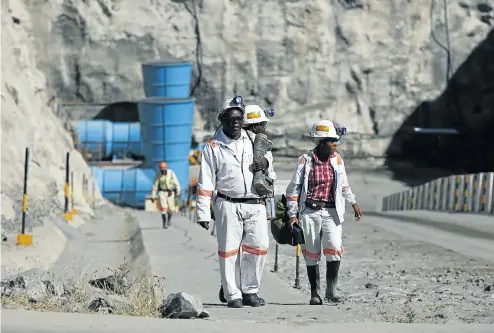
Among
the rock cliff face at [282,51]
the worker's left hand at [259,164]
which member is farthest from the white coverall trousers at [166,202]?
the rock cliff face at [282,51]

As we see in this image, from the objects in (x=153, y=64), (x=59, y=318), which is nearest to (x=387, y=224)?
(x=59, y=318)

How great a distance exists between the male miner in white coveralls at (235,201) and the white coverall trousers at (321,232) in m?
0.72

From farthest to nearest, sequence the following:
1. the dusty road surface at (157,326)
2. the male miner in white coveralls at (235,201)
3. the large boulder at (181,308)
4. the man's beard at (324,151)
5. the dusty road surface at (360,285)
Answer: the man's beard at (324,151), the male miner in white coveralls at (235,201), the large boulder at (181,308), the dusty road surface at (360,285), the dusty road surface at (157,326)

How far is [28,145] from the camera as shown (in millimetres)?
32000

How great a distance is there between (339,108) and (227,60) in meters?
6.48

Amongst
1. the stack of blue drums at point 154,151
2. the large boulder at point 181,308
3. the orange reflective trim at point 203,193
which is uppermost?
the orange reflective trim at point 203,193

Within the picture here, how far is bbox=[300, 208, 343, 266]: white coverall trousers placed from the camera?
1249cm

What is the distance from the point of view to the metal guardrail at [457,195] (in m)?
29.2

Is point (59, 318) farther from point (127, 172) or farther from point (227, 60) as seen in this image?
point (227, 60)

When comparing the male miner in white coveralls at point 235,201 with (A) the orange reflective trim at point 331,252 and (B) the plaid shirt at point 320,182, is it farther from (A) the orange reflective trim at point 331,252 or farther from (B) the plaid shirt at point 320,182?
(A) the orange reflective trim at point 331,252

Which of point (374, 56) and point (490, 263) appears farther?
point (374, 56)

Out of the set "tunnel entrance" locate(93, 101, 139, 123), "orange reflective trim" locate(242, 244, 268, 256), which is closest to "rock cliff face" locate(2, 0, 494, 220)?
"tunnel entrance" locate(93, 101, 139, 123)

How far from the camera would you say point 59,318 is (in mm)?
9188

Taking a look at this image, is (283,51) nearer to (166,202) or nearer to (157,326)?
(166,202)
